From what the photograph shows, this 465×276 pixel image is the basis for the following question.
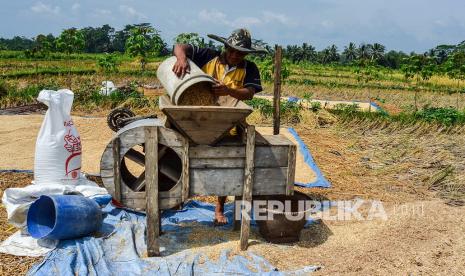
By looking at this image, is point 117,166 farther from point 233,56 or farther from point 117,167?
point 233,56

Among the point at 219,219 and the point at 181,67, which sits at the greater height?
the point at 181,67

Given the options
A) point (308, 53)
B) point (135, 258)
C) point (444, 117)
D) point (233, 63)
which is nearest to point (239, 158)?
point (233, 63)

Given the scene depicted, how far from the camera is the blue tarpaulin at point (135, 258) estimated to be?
3053 mm

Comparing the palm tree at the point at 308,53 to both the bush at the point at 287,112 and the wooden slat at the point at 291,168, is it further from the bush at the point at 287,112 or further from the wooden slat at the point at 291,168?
the wooden slat at the point at 291,168

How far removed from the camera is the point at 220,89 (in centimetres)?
316

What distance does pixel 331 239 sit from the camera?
3.73m

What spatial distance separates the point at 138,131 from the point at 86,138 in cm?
429

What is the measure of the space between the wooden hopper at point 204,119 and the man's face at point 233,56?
0.50m

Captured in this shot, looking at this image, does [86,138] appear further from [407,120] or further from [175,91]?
[407,120]

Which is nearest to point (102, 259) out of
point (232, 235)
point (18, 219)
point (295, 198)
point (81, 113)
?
point (18, 219)

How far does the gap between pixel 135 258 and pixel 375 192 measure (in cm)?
321

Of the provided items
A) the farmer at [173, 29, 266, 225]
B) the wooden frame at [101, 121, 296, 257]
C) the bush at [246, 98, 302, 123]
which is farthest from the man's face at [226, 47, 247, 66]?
the bush at [246, 98, 302, 123]

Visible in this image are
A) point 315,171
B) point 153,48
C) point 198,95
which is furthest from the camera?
point 153,48

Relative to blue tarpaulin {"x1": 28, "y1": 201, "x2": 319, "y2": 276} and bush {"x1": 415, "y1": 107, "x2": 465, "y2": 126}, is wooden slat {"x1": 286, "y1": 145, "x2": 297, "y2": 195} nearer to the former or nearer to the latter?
blue tarpaulin {"x1": 28, "y1": 201, "x2": 319, "y2": 276}
